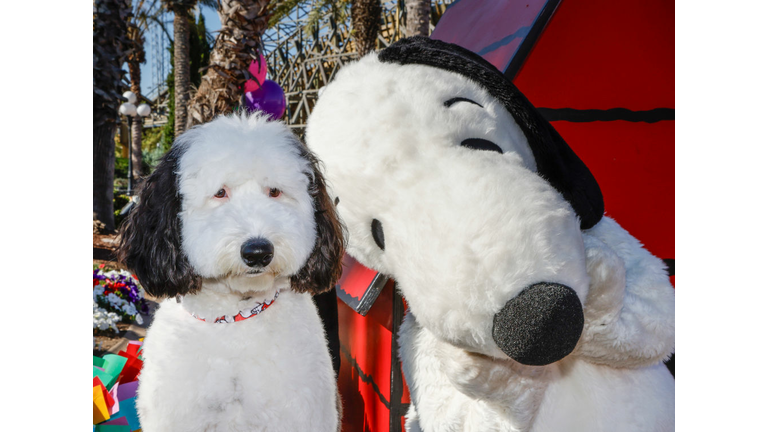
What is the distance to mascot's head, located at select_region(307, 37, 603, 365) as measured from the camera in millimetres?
768

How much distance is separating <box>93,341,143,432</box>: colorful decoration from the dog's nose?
0.58 meters

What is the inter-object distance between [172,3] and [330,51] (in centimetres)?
486

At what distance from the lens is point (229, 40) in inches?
72.9

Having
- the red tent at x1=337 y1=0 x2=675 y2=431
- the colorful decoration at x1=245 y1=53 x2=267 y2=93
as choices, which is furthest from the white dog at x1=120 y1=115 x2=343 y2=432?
the colorful decoration at x1=245 y1=53 x2=267 y2=93

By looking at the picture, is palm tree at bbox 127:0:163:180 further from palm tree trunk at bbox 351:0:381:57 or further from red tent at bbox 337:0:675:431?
palm tree trunk at bbox 351:0:381:57

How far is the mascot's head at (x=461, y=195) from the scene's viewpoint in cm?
77

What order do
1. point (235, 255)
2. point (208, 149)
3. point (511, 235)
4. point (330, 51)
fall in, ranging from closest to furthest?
point (511, 235) → point (235, 255) → point (208, 149) → point (330, 51)

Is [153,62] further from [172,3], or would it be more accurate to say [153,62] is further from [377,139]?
[377,139]

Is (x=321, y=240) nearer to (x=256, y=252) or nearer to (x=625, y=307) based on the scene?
(x=256, y=252)

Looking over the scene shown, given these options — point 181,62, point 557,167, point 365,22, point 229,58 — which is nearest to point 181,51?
point 181,62

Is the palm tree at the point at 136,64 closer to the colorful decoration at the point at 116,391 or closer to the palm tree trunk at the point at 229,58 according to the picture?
the palm tree trunk at the point at 229,58

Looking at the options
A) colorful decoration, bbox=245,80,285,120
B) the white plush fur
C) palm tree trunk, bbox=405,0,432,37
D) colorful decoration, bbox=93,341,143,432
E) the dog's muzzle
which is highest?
palm tree trunk, bbox=405,0,432,37

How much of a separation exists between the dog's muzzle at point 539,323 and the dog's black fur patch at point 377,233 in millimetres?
333

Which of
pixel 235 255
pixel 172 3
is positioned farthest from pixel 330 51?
pixel 235 255
